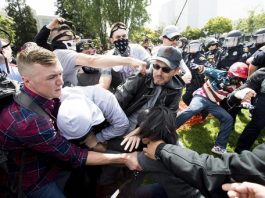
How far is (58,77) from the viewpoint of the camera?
1788 mm

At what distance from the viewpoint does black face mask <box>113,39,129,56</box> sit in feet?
11.5

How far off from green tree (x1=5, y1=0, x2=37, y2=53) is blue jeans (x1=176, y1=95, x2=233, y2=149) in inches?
1387

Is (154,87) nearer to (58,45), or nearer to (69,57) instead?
(69,57)

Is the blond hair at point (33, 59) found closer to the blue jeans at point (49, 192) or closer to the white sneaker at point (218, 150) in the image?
the blue jeans at point (49, 192)

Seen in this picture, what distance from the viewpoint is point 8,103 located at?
1.73 meters

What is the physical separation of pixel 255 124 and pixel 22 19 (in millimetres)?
38454

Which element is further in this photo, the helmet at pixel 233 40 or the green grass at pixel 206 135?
the helmet at pixel 233 40

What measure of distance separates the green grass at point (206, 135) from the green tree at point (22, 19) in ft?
114

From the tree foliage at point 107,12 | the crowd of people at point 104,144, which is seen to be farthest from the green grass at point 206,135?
the tree foliage at point 107,12

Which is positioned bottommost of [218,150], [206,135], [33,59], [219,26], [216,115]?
[219,26]

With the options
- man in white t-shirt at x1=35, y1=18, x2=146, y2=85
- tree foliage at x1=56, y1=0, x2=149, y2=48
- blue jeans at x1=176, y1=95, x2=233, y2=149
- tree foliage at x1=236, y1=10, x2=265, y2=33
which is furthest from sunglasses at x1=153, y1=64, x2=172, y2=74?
tree foliage at x1=236, y1=10, x2=265, y2=33

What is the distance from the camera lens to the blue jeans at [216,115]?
3.93 metres

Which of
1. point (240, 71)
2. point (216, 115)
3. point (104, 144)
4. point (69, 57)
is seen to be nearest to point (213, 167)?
point (104, 144)

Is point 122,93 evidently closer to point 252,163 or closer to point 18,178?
point 18,178
